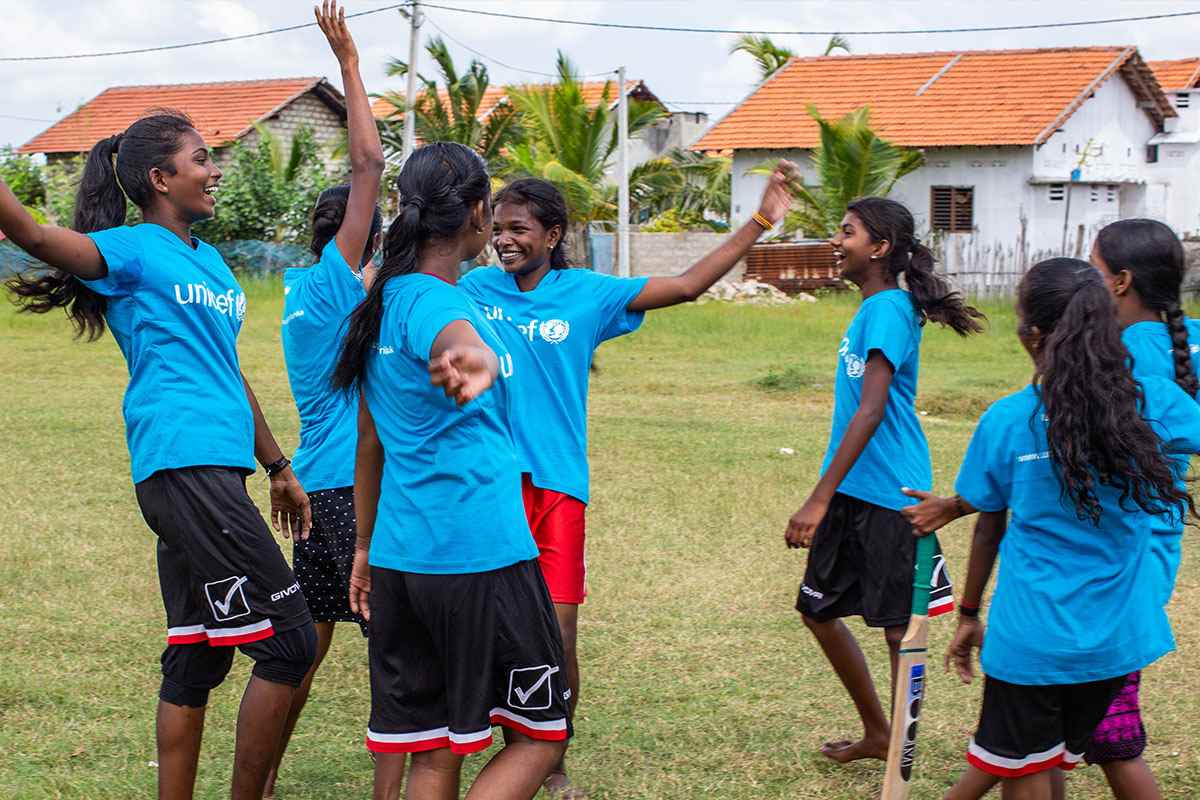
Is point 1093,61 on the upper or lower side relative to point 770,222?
upper

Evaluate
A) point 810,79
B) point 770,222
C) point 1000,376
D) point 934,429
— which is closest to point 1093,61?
point 810,79

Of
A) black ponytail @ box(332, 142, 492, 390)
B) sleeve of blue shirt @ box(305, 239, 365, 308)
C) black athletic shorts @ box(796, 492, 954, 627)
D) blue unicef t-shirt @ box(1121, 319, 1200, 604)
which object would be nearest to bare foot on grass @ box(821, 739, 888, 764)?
black athletic shorts @ box(796, 492, 954, 627)

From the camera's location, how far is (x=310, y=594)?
446 cm

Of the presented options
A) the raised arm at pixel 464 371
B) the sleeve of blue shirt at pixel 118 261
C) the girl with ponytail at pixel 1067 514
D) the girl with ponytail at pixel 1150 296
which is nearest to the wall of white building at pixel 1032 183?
the girl with ponytail at pixel 1150 296

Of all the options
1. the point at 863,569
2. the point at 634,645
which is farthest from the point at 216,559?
the point at 634,645

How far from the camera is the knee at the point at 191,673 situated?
12.5 feet

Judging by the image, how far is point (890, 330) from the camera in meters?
4.45

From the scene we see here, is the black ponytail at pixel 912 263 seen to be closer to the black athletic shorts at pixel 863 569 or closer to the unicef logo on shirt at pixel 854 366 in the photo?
the unicef logo on shirt at pixel 854 366

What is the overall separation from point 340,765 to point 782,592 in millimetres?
2857

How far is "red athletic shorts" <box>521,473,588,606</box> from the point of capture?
174 inches

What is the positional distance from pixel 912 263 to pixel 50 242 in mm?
2665

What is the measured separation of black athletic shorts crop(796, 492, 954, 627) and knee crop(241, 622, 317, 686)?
1672mm

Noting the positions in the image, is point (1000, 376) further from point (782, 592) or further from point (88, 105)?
point (88, 105)

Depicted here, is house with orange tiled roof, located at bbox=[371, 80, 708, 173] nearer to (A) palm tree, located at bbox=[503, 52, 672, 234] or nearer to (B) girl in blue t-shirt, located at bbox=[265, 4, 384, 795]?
(A) palm tree, located at bbox=[503, 52, 672, 234]
